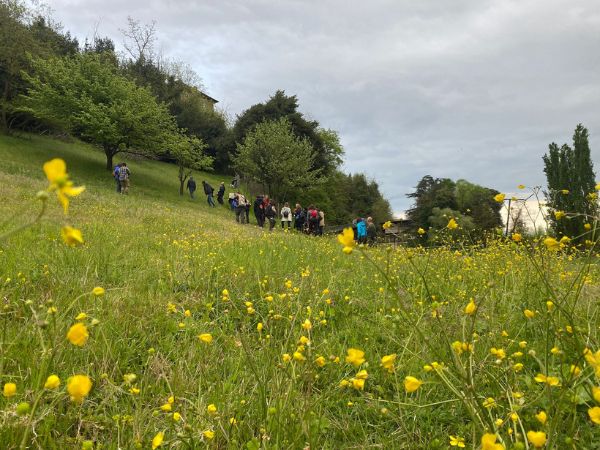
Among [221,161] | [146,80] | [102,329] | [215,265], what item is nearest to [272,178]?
[221,161]

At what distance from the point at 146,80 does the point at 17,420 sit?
42863 millimetres

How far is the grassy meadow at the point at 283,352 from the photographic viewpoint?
150cm

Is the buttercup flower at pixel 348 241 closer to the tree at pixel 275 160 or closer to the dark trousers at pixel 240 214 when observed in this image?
the dark trousers at pixel 240 214

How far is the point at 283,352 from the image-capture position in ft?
7.20

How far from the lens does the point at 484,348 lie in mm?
2576

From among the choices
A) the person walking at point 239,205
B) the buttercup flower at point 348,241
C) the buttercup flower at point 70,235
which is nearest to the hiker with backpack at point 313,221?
the person walking at point 239,205

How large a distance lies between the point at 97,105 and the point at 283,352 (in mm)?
26520

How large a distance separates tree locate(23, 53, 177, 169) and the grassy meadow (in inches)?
807

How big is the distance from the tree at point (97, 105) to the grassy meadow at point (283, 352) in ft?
67.2

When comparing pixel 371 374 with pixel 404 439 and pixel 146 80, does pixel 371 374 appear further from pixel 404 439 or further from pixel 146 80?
pixel 146 80

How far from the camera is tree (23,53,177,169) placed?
23281 millimetres

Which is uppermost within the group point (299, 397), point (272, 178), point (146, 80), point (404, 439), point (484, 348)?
point (146, 80)

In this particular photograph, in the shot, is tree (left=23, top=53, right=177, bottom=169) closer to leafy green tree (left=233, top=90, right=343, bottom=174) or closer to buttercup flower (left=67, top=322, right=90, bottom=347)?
leafy green tree (left=233, top=90, right=343, bottom=174)

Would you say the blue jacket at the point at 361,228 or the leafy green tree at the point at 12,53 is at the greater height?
the leafy green tree at the point at 12,53
